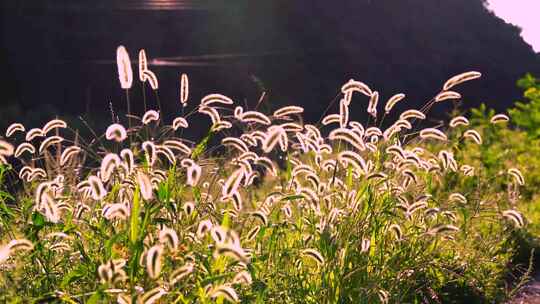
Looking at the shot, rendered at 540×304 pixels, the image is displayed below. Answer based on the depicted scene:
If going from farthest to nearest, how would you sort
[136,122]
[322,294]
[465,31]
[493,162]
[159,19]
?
1. [465,31]
2. [159,19]
3. [136,122]
4. [493,162]
5. [322,294]

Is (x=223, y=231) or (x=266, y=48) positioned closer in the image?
(x=223, y=231)

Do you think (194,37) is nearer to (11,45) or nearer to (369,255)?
(11,45)

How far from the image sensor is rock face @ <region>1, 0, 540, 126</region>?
45.9ft

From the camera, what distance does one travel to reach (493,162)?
6984 mm

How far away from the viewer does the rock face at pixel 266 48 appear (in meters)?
14.0

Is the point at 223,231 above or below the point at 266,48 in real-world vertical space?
above

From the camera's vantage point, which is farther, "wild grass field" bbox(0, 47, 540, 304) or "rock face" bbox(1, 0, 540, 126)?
"rock face" bbox(1, 0, 540, 126)

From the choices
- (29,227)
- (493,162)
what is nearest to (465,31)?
(493,162)

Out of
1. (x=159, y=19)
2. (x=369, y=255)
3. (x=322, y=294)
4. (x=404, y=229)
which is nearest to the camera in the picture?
(x=322, y=294)

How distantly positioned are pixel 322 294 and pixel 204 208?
2.01ft

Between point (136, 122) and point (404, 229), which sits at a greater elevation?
A: point (404, 229)

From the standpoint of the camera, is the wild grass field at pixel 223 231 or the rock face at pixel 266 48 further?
the rock face at pixel 266 48

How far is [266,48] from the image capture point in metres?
17.6

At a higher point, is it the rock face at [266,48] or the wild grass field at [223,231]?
the wild grass field at [223,231]
